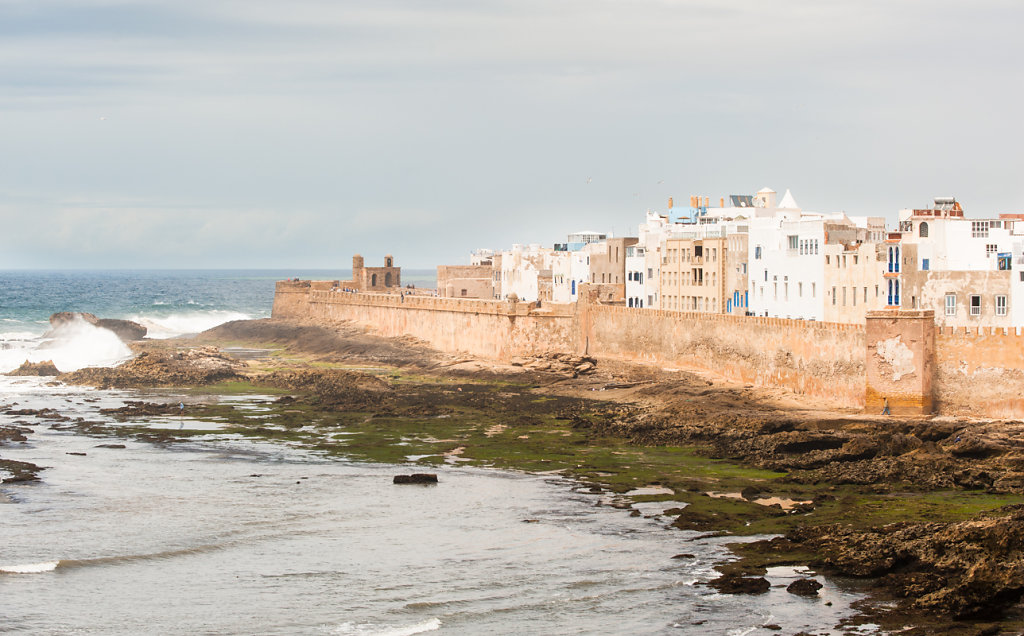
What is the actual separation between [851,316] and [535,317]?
1817cm

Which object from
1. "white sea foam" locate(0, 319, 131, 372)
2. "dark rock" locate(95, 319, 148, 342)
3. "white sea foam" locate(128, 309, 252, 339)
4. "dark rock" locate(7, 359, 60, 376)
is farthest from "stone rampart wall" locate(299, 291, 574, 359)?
"white sea foam" locate(128, 309, 252, 339)

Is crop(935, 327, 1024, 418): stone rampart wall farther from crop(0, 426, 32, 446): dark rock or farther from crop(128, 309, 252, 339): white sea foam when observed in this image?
crop(128, 309, 252, 339): white sea foam

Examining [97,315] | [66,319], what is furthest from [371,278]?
[97,315]

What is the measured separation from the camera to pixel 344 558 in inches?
1031

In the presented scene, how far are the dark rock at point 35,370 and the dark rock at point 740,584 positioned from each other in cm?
4391

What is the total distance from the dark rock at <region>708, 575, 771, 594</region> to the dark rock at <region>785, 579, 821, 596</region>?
0.46 metres

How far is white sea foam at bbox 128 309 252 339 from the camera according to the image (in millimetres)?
99125

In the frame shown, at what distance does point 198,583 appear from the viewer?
24.4 metres

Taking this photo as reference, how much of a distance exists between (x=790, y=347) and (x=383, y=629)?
92.3 feet

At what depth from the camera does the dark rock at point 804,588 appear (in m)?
22.7

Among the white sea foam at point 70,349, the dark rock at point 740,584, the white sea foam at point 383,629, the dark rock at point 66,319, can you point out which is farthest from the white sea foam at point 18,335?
the dark rock at point 740,584

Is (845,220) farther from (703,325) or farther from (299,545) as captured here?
(299,545)

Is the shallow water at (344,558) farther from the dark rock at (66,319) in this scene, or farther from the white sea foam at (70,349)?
the dark rock at (66,319)

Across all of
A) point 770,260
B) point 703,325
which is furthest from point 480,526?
point 770,260
